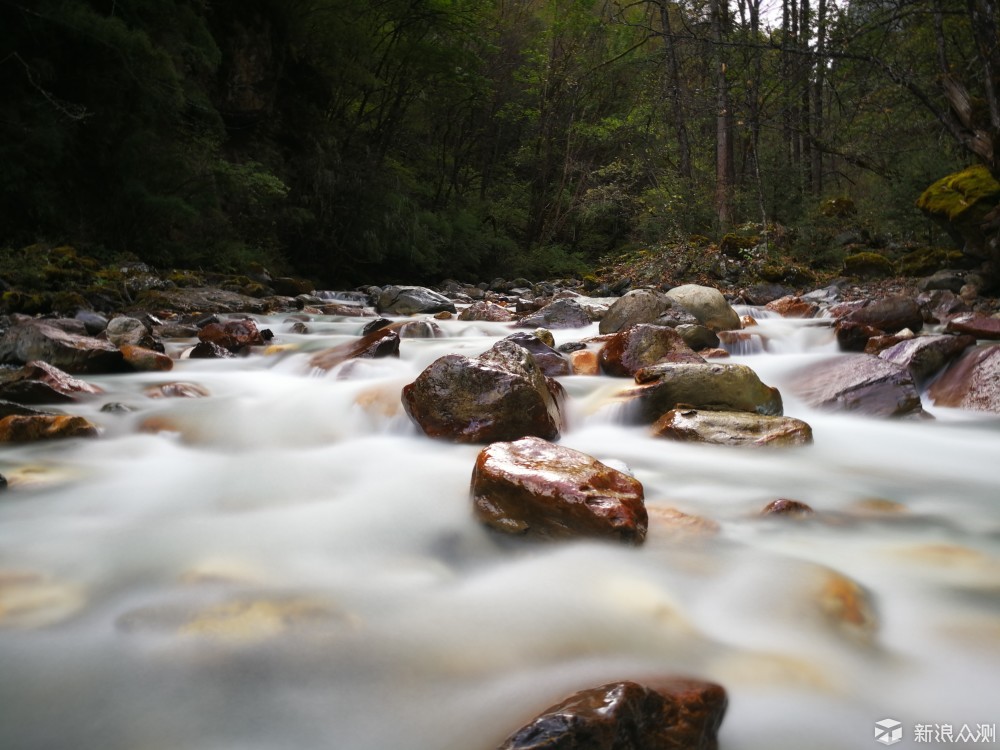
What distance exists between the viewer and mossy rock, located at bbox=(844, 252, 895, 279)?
11.0m

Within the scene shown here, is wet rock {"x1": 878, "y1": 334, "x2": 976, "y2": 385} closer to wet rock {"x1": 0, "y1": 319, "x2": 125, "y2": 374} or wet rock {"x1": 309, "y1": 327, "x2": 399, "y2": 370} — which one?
wet rock {"x1": 309, "y1": 327, "x2": 399, "y2": 370}

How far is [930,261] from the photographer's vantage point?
1053 cm

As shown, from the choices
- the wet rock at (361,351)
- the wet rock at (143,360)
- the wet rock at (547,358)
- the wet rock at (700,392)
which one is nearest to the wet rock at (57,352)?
the wet rock at (143,360)

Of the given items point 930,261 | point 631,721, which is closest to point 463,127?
point 930,261

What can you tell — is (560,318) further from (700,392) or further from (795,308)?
(700,392)

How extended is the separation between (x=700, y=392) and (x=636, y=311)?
3.30 m

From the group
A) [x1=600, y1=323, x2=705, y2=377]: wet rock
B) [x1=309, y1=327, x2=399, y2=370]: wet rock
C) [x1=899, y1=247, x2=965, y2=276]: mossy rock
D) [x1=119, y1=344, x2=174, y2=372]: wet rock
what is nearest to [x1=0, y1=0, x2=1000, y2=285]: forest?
[x1=899, y1=247, x2=965, y2=276]: mossy rock

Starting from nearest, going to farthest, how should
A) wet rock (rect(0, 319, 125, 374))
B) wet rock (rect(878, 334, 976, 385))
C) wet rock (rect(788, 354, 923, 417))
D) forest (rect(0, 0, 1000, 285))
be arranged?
wet rock (rect(788, 354, 923, 417)) → wet rock (rect(878, 334, 976, 385)) → wet rock (rect(0, 319, 125, 374)) → forest (rect(0, 0, 1000, 285))

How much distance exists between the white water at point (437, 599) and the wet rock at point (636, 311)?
3.67 metres

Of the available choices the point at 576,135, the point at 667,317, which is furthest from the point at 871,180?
the point at 667,317

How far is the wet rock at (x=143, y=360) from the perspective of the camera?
5.42 metres

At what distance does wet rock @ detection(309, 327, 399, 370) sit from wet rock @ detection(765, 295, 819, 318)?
6.08m

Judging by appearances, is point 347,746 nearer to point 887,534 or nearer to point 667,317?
point 887,534

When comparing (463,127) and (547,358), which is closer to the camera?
(547,358)
